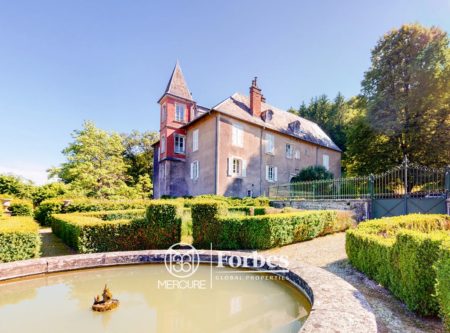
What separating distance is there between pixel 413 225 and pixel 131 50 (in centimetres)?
1186

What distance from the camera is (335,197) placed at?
1406 cm

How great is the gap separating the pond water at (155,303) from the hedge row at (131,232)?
2.06m

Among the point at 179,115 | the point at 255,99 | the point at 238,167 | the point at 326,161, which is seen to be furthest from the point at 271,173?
the point at 179,115

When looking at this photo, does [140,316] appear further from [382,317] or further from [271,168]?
[271,168]

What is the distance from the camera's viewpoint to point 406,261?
144 inches

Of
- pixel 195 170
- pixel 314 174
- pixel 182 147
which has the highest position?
pixel 182 147

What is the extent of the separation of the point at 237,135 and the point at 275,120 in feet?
17.9

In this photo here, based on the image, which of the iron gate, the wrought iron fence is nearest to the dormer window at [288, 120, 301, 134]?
the wrought iron fence

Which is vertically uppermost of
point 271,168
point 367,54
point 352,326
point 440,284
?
point 367,54

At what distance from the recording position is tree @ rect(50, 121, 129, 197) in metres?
22.0

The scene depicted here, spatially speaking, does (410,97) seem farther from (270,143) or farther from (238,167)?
(238,167)

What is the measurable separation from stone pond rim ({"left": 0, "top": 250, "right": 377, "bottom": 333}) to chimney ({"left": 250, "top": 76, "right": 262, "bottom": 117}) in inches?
662

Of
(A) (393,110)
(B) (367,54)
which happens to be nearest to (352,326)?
(A) (393,110)

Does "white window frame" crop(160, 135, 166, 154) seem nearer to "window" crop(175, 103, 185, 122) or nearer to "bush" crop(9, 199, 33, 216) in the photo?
"window" crop(175, 103, 185, 122)
